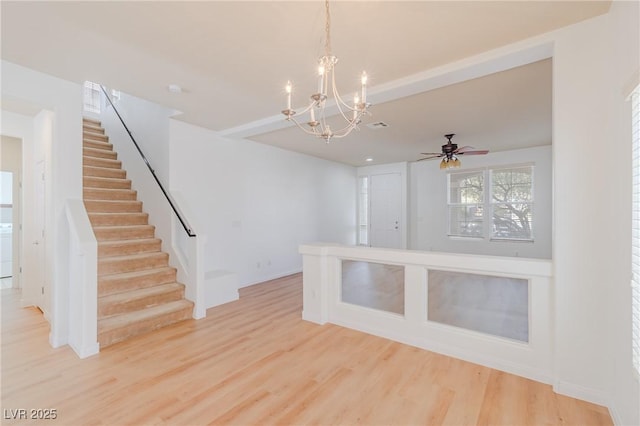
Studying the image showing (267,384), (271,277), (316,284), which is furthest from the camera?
(271,277)

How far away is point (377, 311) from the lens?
128 inches

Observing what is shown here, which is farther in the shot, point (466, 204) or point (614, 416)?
point (466, 204)

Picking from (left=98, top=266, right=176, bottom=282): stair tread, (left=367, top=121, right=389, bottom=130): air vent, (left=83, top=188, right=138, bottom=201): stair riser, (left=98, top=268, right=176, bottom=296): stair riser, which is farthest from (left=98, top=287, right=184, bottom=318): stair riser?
(left=367, top=121, right=389, bottom=130): air vent

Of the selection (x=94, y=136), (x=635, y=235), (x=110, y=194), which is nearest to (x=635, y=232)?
(x=635, y=235)

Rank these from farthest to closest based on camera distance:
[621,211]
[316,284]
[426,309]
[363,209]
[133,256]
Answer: [363,209] → [133,256] → [316,284] → [426,309] → [621,211]

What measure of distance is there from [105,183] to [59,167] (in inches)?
78.4

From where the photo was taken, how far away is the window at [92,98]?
6.41 m

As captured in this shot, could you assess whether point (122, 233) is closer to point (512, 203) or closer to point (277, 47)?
point (277, 47)

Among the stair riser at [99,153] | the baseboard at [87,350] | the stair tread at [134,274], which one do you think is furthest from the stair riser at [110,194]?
the baseboard at [87,350]

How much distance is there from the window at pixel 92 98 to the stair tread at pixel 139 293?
4926 mm

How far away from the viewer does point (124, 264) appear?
3789 millimetres

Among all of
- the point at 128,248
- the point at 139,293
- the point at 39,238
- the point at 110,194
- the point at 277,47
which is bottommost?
the point at 139,293

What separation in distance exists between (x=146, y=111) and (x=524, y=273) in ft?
18.3

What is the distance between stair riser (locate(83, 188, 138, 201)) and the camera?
14.4ft
